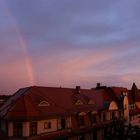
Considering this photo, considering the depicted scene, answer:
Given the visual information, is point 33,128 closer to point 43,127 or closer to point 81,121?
point 43,127

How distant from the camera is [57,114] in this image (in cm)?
3888

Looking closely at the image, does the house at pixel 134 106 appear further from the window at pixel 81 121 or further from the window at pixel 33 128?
the window at pixel 33 128

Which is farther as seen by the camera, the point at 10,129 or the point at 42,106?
the point at 42,106

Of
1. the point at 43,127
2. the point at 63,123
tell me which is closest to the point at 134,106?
the point at 63,123

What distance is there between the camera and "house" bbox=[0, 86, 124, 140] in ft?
115

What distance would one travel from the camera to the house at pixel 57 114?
3509cm

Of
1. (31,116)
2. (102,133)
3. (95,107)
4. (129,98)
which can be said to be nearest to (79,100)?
(95,107)

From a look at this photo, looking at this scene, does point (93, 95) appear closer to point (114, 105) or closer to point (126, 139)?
point (114, 105)

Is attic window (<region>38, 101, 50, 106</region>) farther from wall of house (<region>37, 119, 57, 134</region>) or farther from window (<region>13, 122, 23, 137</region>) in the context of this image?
window (<region>13, 122, 23, 137</region>)

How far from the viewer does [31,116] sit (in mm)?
35125

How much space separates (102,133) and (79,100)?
298 inches

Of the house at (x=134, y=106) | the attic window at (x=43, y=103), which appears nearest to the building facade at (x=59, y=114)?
the attic window at (x=43, y=103)

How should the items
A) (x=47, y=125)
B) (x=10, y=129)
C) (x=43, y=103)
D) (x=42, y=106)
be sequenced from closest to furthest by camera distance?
(x=10, y=129), (x=47, y=125), (x=42, y=106), (x=43, y=103)

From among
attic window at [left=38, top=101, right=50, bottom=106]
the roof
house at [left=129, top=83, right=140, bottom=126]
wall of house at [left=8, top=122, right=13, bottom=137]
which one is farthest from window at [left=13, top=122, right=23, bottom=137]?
house at [left=129, top=83, right=140, bottom=126]
